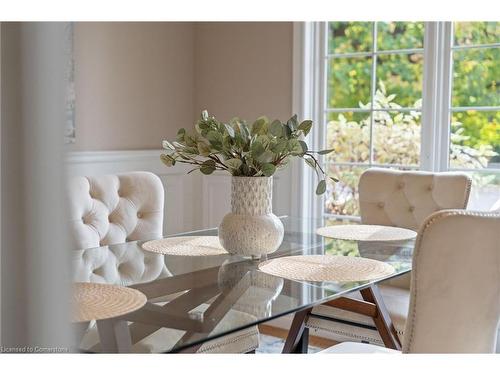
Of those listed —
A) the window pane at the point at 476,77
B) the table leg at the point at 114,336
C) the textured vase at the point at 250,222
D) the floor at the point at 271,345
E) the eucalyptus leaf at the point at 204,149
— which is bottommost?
the floor at the point at 271,345

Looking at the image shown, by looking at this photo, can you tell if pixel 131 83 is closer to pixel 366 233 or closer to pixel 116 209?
pixel 116 209

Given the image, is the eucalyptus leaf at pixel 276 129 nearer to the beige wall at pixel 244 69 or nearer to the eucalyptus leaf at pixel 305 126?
the eucalyptus leaf at pixel 305 126

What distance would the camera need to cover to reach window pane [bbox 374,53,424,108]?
12.3 ft

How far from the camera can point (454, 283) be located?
1.46 meters

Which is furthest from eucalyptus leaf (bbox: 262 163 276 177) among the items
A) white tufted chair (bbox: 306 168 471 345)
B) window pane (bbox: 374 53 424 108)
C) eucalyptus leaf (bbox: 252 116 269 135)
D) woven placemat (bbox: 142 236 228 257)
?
window pane (bbox: 374 53 424 108)

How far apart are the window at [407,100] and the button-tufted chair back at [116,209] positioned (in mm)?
1579

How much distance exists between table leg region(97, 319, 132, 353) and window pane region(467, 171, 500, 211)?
8.47 feet

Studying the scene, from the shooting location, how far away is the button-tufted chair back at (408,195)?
2.86 meters

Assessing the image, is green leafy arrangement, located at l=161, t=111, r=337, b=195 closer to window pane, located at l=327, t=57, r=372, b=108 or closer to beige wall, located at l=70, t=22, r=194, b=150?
beige wall, located at l=70, t=22, r=194, b=150

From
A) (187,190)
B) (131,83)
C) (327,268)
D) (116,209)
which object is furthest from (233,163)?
(187,190)

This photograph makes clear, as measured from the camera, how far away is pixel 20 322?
0.89 ft

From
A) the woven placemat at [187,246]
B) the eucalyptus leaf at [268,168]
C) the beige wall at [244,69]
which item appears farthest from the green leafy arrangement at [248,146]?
the beige wall at [244,69]

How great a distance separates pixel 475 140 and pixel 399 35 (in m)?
0.75
